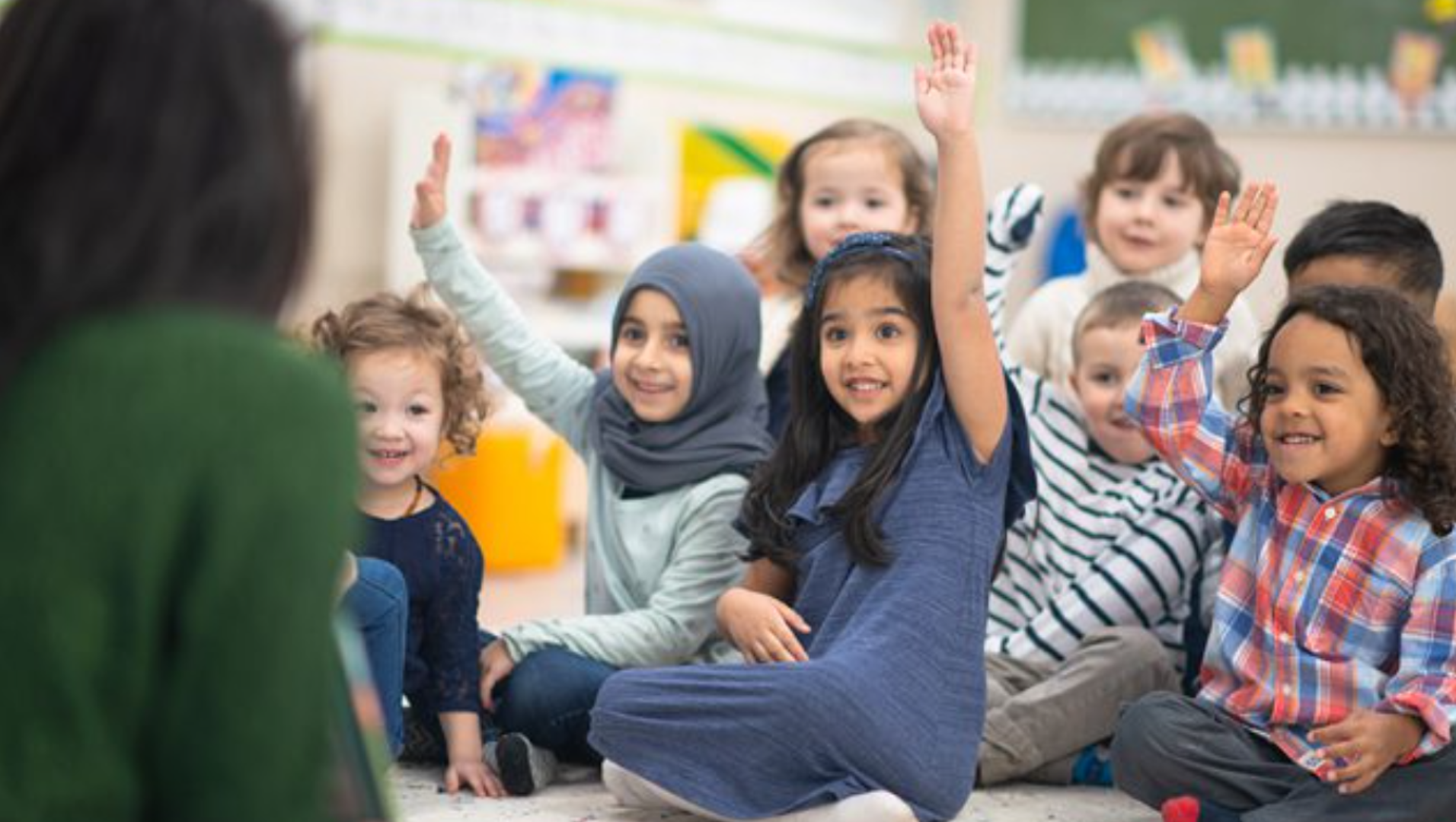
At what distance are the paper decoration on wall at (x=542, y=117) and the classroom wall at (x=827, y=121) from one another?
4.9 inches

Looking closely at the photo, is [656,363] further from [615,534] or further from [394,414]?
[394,414]

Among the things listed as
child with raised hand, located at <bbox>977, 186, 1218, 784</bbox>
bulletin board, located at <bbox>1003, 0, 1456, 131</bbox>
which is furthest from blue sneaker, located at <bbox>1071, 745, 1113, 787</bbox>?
bulletin board, located at <bbox>1003, 0, 1456, 131</bbox>

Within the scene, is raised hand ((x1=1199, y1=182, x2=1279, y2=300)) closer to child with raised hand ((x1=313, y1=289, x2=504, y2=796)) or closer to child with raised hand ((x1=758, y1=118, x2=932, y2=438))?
child with raised hand ((x1=758, y1=118, x2=932, y2=438))

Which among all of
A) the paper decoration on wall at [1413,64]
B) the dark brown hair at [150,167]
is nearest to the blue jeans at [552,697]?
the dark brown hair at [150,167]

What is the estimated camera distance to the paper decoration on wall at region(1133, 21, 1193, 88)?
17.3 ft

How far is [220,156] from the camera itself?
2.93ft

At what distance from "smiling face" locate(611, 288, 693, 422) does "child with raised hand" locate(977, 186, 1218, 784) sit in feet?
1.32

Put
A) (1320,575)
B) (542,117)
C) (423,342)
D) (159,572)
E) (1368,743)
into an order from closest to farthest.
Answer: (159,572), (1368,743), (1320,575), (423,342), (542,117)

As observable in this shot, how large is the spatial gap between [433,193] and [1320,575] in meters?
1.11

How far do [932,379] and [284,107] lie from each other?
1.13 m

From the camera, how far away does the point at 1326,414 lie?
185cm

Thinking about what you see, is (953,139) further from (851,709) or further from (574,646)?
(574,646)

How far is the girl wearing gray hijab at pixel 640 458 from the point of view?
2143 millimetres

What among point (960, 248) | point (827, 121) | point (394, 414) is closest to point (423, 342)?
point (394, 414)
